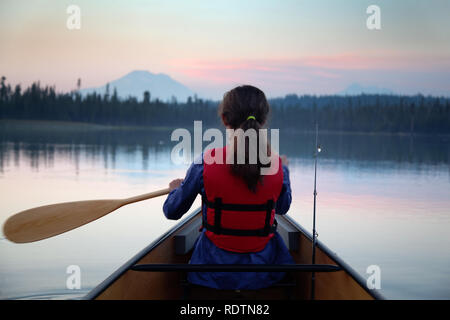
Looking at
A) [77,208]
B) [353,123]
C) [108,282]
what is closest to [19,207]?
[77,208]

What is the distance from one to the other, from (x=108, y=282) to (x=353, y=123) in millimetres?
88941

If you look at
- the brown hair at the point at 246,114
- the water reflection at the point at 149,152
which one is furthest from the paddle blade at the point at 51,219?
the water reflection at the point at 149,152

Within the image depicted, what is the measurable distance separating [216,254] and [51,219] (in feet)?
5.89

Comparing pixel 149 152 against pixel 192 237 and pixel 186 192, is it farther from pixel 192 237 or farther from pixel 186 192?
pixel 186 192

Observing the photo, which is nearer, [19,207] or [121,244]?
[121,244]

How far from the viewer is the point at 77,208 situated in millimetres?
3898

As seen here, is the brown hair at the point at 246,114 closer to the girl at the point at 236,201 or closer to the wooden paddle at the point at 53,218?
the girl at the point at 236,201

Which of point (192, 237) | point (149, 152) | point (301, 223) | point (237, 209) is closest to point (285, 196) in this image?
point (237, 209)

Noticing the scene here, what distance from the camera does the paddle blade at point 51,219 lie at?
3.72 meters

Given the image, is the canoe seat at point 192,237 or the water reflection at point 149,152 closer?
the canoe seat at point 192,237

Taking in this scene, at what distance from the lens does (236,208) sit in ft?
8.47

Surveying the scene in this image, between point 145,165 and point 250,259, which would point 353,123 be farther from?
point 250,259

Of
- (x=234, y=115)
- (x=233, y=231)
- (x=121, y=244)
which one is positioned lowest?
(x=121, y=244)

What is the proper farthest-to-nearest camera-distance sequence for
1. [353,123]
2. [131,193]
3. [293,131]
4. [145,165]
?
[293,131], [353,123], [145,165], [131,193]
